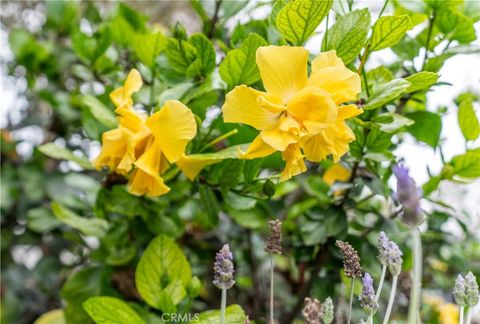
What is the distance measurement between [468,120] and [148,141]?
1.03ft

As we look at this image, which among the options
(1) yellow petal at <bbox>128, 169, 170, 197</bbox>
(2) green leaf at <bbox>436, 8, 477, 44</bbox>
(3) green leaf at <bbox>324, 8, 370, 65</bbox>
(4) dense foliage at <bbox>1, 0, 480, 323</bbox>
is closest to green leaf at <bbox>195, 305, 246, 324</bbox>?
(4) dense foliage at <bbox>1, 0, 480, 323</bbox>

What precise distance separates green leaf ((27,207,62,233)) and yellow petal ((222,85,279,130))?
0.62 m

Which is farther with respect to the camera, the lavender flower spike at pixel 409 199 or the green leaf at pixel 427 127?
the green leaf at pixel 427 127

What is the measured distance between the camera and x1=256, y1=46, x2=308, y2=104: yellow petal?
1.32ft

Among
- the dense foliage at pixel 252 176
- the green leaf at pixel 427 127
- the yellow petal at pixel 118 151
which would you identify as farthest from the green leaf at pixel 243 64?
the green leaf at pixel 427 127

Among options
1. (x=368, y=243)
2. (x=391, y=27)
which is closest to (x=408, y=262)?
(x=368, y=243)

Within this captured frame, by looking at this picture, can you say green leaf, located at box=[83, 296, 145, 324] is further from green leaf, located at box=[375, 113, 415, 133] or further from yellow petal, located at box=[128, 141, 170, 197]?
green leaf, located at box=[375, 113, 415, 133]

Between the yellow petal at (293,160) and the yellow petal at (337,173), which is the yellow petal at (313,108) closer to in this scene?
the yellow petal at (293,160)

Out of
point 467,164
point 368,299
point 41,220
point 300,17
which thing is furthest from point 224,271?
point 41,220

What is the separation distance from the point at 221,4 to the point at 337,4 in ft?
0.65

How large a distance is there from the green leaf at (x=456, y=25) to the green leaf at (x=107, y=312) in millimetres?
417

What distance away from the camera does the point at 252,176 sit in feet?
1.67

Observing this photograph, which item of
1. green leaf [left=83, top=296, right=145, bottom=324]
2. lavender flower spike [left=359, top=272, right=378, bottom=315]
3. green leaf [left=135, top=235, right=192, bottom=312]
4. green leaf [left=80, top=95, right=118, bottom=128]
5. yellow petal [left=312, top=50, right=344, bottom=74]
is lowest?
green leaf [left=135, top=235, right=192, bottom=312]

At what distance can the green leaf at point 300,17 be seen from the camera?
1.34ft
